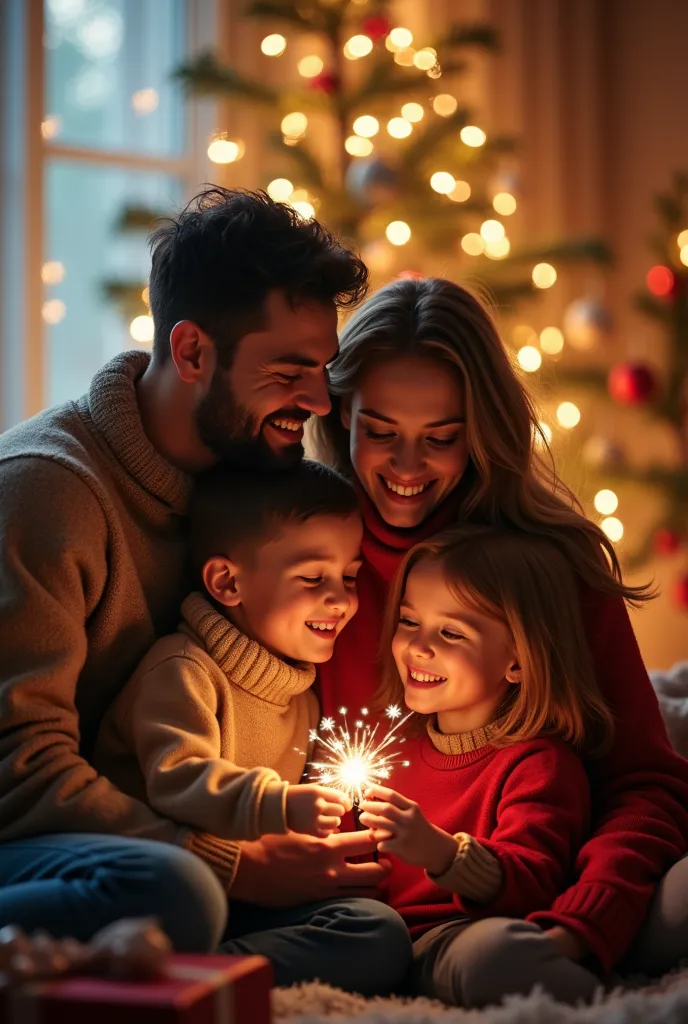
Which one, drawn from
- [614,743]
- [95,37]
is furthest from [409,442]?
[95,37]

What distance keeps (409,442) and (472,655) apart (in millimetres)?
358

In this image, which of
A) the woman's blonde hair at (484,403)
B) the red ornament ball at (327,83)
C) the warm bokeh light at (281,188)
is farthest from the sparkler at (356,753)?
the red ornament ball at (327,83)

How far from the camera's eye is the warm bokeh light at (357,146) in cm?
367

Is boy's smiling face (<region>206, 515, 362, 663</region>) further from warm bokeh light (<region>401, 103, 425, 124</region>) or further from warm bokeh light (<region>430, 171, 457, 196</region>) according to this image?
warm bokeh light (<region>401, 103, 425, 124</region>)

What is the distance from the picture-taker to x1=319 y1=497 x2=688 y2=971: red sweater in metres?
1.65

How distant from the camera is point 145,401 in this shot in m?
1.96

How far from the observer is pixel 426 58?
3.60 meters

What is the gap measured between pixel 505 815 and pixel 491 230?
241 centimetres

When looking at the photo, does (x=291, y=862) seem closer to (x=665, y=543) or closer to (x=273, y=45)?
(x=665, y=543)

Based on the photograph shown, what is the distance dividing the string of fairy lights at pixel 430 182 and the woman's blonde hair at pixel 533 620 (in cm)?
160

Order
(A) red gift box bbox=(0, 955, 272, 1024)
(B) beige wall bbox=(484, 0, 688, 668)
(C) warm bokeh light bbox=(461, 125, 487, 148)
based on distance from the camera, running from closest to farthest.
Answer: (A) red gift box bbox=(0, 955, 272, 1024) → (C) warm bokeh light bbox=(461, 125, 487, 148) → (B) beige wall bbox=(484, 0, 688, 668)

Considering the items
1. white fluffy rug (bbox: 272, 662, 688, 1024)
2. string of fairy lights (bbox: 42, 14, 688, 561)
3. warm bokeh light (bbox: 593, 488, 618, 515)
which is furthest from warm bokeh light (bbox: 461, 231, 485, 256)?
white fluffy rug (bbox: 272, 662, 688, 1024)

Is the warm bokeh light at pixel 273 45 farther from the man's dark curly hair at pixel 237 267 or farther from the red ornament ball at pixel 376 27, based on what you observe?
the man's dark curly hair at pixel 237 267

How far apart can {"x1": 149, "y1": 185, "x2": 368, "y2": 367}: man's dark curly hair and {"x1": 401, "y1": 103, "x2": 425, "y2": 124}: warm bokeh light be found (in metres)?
2.09
